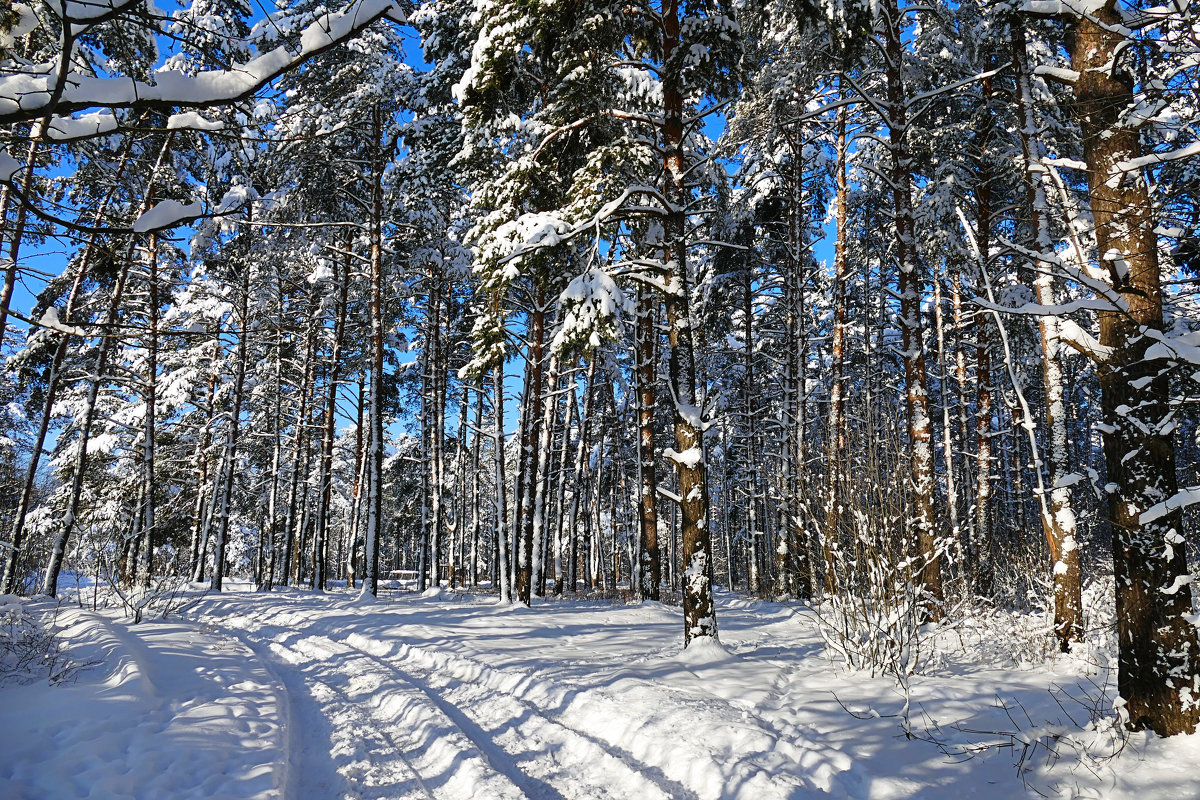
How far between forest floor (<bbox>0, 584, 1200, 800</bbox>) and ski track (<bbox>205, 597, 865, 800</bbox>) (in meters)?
0.02

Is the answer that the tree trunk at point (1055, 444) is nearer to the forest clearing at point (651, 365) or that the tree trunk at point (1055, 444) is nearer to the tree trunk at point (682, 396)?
the forest clearing at point (651, 365)

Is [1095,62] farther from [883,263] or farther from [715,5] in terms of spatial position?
[883,263]

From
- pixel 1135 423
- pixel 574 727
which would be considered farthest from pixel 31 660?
pixel 1135 423

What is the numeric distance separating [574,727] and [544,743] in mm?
381

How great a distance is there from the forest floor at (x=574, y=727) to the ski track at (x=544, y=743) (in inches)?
Result: 0.7

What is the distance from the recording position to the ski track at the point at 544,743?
379cm

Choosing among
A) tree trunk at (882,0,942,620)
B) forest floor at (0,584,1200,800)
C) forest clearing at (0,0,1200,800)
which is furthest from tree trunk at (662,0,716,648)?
tree trunk at (882,0,942,620)

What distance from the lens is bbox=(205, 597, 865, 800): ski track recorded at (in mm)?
3787

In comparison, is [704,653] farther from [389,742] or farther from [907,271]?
[907,271]

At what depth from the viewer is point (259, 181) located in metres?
15.1

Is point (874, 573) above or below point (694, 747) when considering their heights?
above

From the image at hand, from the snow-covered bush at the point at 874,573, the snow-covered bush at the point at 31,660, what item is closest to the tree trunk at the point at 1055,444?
the snow-covered bush at the point at 874,573

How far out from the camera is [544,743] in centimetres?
464

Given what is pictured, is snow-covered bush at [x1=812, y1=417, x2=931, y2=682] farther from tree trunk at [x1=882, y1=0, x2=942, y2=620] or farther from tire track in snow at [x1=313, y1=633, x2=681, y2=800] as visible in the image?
tree trunk at [x1=882, y1=0, x2=942, y2=620]
